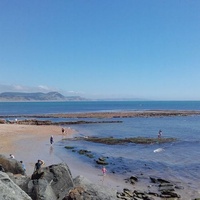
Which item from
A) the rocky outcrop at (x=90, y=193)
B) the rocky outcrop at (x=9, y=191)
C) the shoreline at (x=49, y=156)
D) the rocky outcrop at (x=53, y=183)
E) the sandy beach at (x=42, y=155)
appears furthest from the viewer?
the sandy beach at (x=42, y=155)

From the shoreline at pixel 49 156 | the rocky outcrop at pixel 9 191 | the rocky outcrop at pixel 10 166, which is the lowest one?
the shoreline at pixel 49 156

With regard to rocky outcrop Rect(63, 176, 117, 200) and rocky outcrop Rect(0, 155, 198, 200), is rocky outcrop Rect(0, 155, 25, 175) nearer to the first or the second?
rocky outcrop Rect(0, 155, 198, 200)

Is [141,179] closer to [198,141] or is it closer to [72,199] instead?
[72,199]

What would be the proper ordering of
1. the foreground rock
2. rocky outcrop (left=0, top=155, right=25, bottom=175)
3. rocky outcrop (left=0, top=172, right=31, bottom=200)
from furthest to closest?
rocky outcrop (left=0, top=155, right=25, bottom=175)
the foreground rock
rocky outcrop (left=0, top=172, right=31, bottom=200)

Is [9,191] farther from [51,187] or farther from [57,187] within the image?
[57,187]

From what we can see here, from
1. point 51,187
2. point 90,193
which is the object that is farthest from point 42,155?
point 90,193

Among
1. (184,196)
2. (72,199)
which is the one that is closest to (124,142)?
(184,196)

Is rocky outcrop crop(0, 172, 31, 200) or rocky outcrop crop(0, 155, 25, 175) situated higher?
rocky outcrop crop(0, 172, 31, 200)

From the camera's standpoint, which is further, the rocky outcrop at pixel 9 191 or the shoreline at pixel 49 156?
the shoreline at pixel 49 156

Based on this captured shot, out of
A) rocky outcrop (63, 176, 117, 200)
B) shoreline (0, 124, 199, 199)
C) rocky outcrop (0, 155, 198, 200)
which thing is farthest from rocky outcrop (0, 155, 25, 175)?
rocky outcrop (63, 176, 117, 200)

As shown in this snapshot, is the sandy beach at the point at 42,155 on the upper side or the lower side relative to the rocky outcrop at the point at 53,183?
lower

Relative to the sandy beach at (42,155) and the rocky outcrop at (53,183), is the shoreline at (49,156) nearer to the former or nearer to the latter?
the sandy beach at (42,155)

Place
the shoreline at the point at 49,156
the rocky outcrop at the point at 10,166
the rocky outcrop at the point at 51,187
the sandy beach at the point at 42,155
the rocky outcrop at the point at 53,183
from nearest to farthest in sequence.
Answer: the rocky outcrop at the point at 51,187 < the rocky outcrop at the point at 53,183 < the rocky outcrop at the point at 10,166 < the shoreline at the point at 49,156 < the sandy beach at the point at 42,155

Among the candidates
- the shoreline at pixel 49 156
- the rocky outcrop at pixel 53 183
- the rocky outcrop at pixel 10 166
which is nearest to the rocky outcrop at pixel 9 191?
the rocky outcrop at pixel 53 183
